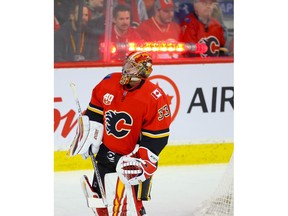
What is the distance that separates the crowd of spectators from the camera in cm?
471

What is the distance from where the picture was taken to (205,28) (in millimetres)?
5203

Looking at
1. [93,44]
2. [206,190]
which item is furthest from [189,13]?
[206,190]

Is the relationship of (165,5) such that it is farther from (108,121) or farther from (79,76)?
(108,121)

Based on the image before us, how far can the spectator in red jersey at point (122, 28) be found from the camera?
486 cm

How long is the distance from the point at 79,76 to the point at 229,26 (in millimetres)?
1049

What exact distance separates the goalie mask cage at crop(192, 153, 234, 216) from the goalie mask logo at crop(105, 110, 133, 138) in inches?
33.1

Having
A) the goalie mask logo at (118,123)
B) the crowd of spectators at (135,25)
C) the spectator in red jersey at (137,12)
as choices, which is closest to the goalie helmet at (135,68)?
the goalie mask logo at (118,123)

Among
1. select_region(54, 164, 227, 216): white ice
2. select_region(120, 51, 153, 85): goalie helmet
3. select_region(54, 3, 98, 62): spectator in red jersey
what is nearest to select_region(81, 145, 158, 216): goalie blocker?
select_region(54, 164, 227, 216): white ice

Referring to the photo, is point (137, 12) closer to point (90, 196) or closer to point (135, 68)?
point (135, 68)

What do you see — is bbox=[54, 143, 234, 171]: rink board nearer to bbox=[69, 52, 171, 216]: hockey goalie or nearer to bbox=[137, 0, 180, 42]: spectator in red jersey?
bbox=[69, 52, 171, 216]: hockey goalie

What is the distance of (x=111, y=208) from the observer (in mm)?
3957

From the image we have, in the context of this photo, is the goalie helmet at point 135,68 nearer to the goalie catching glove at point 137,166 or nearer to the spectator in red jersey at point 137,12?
the goalie catching glove at point 137,166

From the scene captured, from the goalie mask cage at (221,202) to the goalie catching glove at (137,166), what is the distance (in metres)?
0.72

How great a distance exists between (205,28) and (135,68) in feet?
4.64
